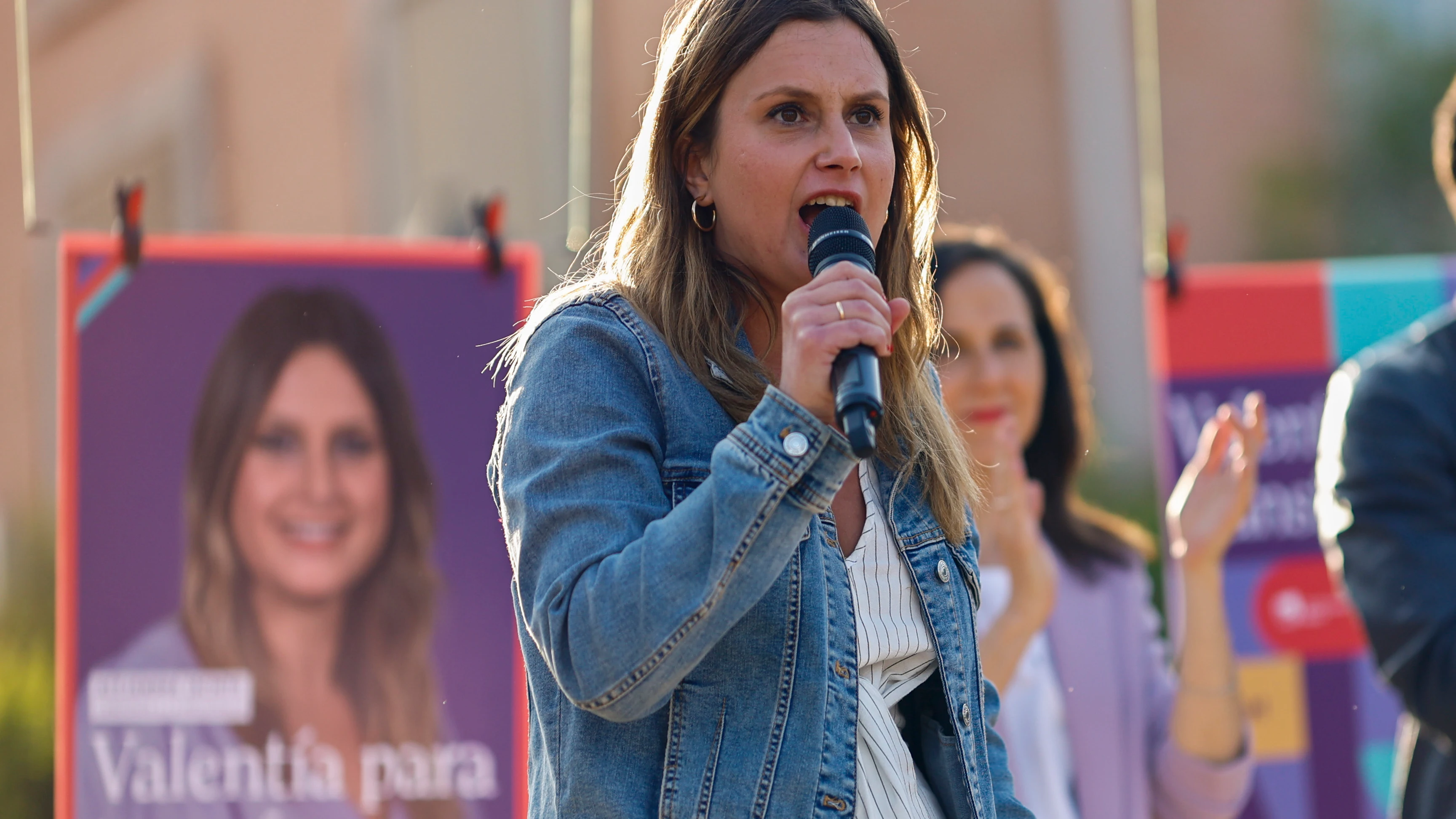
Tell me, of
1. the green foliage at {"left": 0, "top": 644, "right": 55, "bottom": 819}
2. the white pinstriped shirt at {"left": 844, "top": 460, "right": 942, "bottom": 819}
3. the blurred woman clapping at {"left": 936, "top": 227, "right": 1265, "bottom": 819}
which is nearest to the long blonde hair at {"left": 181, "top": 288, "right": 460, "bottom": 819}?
the blurred woman clapping at {"left": 936, "top": 227, "right": 1265, "bottom": 819}

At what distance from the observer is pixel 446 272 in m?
3.27

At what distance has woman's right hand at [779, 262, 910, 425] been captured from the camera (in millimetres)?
1396

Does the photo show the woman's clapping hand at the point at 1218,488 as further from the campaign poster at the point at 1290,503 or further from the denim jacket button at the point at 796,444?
the denim jacket button at the point at 796,444

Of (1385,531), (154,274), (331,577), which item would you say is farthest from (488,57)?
(1385,531)

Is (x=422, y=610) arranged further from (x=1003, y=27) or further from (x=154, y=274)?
(x=1003, y=27)

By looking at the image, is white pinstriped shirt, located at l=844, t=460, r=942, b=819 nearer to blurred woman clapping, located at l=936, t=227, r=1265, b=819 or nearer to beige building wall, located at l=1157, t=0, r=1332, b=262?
blurred woman clapping, located at l=936, t=227, r=1265, b=819

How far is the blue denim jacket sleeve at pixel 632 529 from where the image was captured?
1.38 m

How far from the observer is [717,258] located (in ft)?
5.88

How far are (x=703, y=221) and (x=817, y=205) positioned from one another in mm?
167

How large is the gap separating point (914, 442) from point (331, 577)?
1.73 meters

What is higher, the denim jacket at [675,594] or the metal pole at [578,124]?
the metal pole at [578,124]

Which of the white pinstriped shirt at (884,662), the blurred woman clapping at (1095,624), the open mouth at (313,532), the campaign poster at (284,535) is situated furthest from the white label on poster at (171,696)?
the white pinstriped shirt at (884,662)

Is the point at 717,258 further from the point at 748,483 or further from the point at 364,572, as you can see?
the point at 364,572

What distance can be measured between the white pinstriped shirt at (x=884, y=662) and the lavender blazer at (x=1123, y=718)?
1964mm
